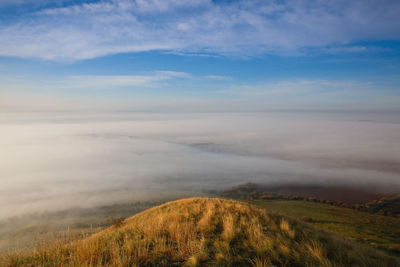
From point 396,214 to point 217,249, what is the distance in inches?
10635

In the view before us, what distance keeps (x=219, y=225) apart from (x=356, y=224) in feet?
534

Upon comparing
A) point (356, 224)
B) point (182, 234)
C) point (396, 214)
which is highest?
point (182, 234)

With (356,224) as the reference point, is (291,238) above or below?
above

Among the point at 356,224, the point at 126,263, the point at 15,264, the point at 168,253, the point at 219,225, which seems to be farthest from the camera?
the point at 356,224

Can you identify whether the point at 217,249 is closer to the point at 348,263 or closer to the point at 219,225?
the point at 219,225

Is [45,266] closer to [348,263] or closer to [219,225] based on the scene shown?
[219,225]

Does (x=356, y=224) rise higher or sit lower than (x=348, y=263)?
lower

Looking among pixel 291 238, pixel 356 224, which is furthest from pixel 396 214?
pixel 291 238

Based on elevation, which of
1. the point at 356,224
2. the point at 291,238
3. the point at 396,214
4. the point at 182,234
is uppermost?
the point at 182,234

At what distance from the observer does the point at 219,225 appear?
8898mm

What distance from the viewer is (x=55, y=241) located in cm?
620

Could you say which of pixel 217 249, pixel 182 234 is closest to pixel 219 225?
pixel 182 234

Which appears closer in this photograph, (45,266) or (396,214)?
(45,266)

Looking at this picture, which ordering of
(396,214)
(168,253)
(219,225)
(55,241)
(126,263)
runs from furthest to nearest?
(396,214) < (219,225) < (55,241) < (168,253) < (126,263)
